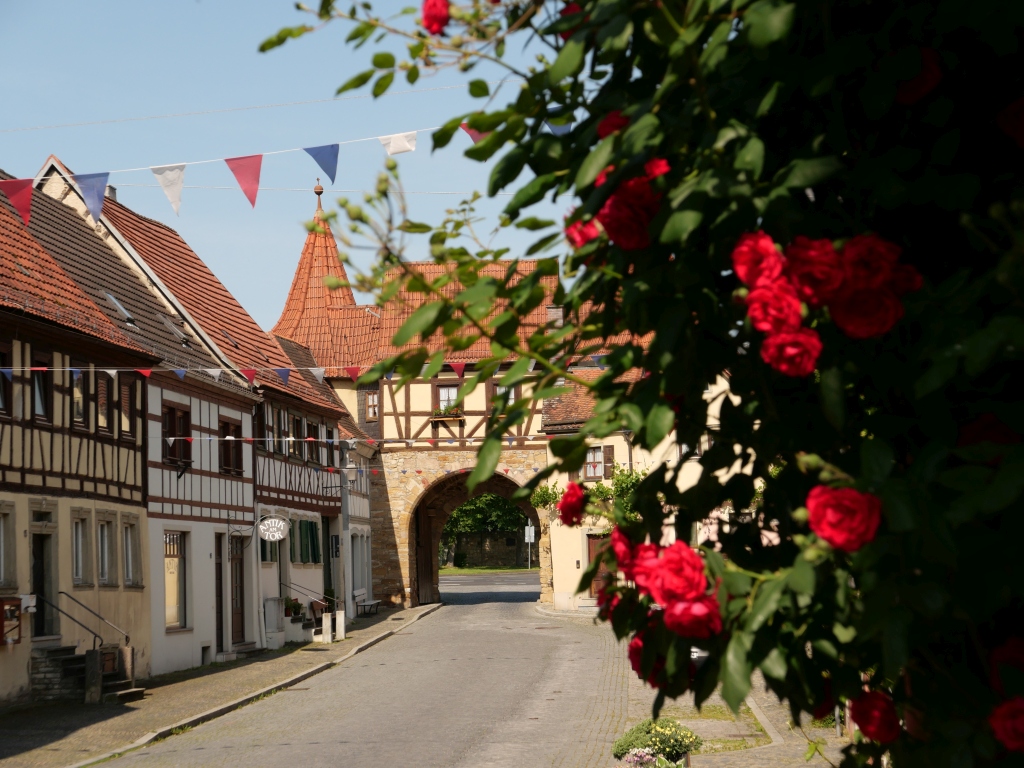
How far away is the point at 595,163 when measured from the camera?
245 centimetres

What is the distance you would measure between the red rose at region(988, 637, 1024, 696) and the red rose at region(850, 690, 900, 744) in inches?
13.9

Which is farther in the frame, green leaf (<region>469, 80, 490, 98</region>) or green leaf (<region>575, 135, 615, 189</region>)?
green leaf (<region>469, 80, 490, 98</region>)

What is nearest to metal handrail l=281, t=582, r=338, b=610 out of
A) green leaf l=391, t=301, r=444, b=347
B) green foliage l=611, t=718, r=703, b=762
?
green foliage l=611, t=718, r=703, b=762

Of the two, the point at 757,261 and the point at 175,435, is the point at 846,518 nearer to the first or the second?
the point at 757,261

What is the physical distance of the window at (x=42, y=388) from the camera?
19.3m

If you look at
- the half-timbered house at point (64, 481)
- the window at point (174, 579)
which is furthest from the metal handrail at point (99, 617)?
the window at point (174, 579)

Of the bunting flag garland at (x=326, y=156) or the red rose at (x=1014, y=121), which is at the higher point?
the bunting flag garland at (x=326, y=156)

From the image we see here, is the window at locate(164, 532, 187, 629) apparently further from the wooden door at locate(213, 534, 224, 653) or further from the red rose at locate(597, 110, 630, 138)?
the red rose at locate(597, 110, 630, 138)

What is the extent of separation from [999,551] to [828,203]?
32.3 inches

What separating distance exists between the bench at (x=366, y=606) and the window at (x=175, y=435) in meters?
15.5

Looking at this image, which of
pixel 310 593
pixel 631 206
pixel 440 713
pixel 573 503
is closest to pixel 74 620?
pixel 440 713

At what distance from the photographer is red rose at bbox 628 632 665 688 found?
2744mm

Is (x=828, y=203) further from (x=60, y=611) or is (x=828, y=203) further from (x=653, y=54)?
(x=60, y=611)

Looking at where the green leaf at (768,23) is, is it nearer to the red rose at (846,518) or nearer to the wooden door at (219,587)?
the red rose at (846,518)
